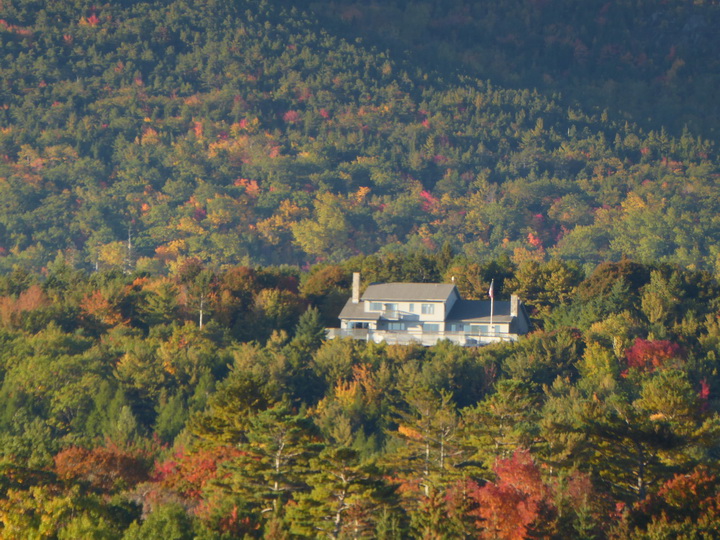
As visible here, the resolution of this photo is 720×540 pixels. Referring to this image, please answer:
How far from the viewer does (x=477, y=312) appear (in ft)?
339

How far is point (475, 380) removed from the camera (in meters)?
94.6

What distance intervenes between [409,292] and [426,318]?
2.43 meters

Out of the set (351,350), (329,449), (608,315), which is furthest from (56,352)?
(329,449)

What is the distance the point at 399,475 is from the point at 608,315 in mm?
44573

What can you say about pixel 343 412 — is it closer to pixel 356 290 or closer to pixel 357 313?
pixel 357 313

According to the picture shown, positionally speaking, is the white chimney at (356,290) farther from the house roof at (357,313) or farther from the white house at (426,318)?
the house roof at (357,313)

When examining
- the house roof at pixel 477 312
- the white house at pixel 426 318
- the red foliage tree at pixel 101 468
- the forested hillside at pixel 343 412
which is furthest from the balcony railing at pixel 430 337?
the red foliage tree at pixel 101 468

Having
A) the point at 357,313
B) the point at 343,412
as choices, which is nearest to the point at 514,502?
the point at 343,412

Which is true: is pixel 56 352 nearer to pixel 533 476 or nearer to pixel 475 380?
pixel 475 380

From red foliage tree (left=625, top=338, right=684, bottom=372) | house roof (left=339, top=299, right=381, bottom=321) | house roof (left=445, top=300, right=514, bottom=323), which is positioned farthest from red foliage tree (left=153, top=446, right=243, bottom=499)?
red foliage tree (left=625, top=338, right=684, bottom=372)

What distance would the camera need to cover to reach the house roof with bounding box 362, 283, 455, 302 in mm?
102625

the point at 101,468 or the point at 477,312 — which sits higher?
the point at 101,468

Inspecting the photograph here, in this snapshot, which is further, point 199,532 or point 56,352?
point 56,352

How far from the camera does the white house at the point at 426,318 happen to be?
10131 cm
